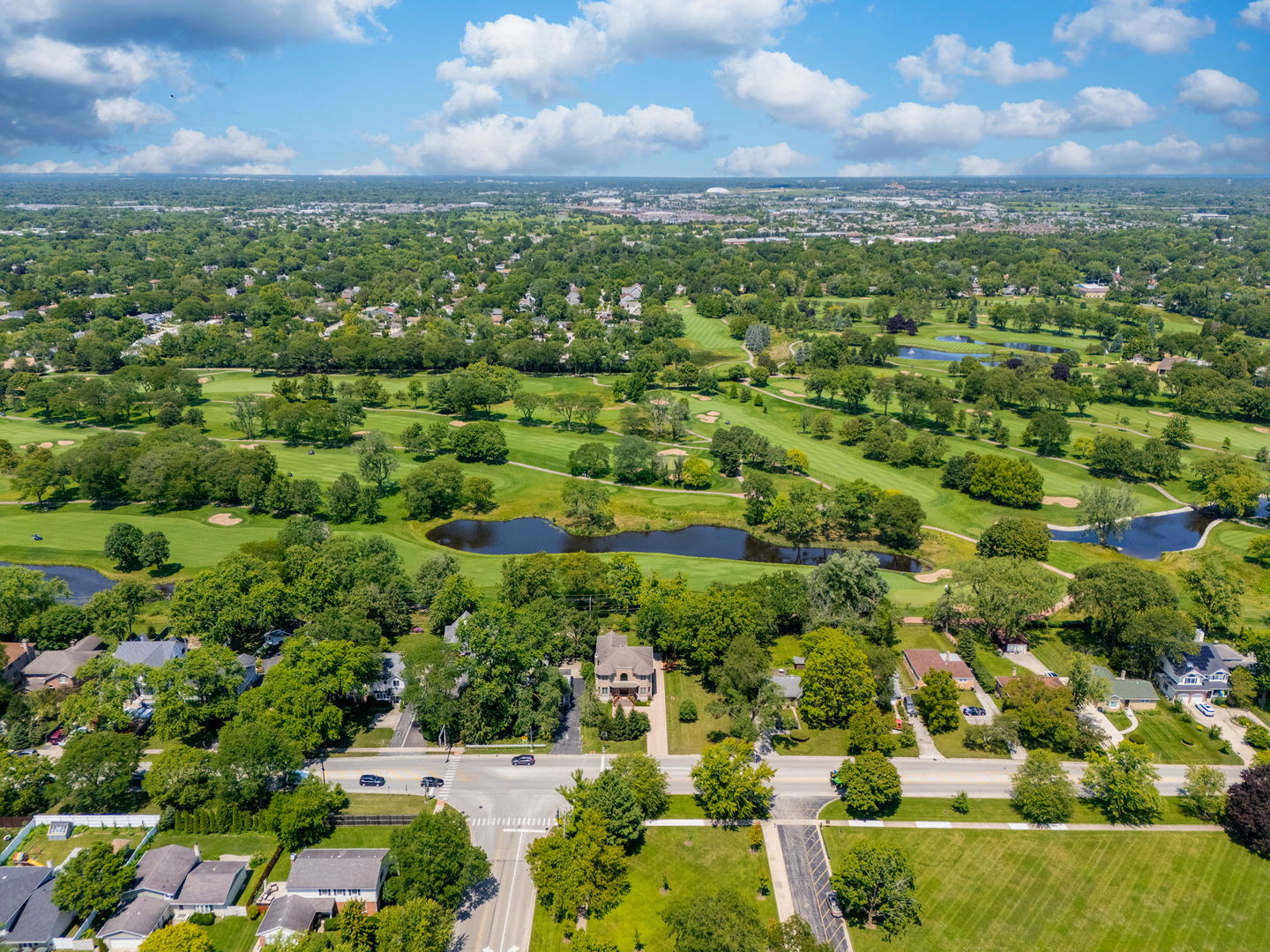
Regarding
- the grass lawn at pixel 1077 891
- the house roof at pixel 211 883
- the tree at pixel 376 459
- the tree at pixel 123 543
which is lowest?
the grass lawn at pixel 1077 891

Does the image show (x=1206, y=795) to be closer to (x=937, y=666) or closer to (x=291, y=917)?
(x=937, y=666)

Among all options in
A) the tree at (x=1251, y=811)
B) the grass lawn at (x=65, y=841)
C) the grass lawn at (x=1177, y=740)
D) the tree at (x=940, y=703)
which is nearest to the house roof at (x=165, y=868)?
the grass lawn at (x=65, y=841)

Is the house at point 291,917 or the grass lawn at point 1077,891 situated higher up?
the house at point 291,917

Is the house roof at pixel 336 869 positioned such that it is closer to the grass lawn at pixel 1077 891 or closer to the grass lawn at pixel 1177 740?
the grass lawn at pixel 1077 891

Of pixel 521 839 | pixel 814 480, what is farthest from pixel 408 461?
pixel 521 839

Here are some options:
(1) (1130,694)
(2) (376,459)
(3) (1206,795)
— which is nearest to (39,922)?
(2) (376,459)

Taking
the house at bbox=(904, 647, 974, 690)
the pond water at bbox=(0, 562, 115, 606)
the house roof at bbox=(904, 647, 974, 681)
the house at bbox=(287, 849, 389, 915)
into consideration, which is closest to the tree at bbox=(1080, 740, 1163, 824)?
the house at bbox=(904, 647, 974, 690)
